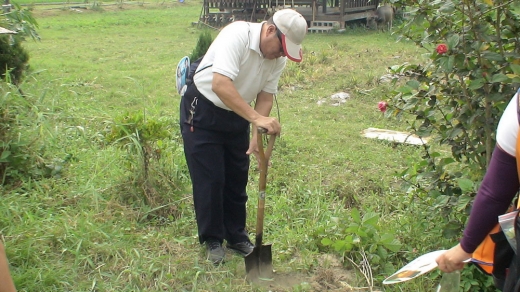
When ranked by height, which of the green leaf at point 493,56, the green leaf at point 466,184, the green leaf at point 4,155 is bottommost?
the green leaf at point 4,155

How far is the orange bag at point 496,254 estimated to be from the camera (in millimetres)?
1836

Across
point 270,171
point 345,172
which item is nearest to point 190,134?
point 270,171

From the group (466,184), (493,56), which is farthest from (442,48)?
(466,184)

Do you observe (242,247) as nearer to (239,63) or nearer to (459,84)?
(239,63)

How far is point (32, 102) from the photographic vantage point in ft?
16.7

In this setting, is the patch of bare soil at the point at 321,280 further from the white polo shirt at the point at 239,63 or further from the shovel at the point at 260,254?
the white polo shirt at the point at 239,63

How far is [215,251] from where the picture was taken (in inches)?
145

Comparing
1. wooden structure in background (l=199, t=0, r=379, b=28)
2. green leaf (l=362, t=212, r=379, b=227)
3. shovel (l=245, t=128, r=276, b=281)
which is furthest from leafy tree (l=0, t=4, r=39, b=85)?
wooden structure in background (l=199, t=0, r=379, b=28)

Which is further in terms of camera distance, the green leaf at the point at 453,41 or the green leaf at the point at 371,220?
the green leaf at the point at 371,220

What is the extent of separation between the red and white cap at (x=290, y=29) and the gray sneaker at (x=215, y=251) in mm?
1347

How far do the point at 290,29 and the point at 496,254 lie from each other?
1.81 metres

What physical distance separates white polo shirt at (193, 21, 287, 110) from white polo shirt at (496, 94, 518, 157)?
Answer: 5.80 feet

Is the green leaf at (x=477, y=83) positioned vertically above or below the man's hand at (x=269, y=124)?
above

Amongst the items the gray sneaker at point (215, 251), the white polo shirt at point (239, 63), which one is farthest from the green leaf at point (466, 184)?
the gray sneaker at point (215, 251)
